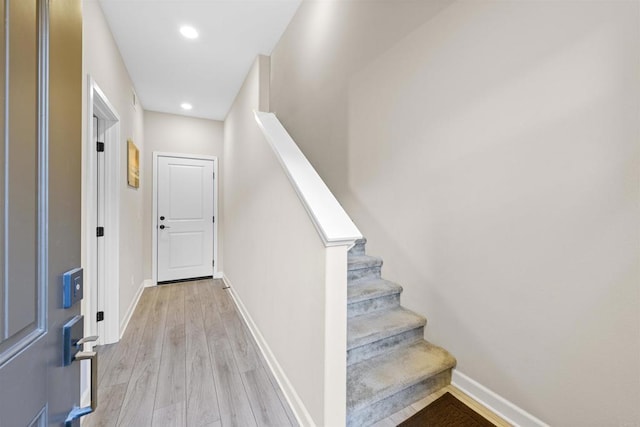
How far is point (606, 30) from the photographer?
108 cm

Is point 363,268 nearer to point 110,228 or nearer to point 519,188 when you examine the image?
point 519,188

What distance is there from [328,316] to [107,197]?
7.64 ft

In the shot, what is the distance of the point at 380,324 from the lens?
177cm

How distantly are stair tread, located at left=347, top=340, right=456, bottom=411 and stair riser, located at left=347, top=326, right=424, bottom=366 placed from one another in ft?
0.09

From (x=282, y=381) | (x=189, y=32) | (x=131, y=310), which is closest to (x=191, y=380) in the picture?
(x=282, y=381)

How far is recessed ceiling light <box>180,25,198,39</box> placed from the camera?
106 inches

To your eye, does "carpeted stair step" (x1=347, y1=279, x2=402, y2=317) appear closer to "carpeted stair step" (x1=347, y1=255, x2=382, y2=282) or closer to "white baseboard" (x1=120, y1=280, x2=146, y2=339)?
"carpeted stair step" (x1=347, y1=255, x2=382, y2=282)

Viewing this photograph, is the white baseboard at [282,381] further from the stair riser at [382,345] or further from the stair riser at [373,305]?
the stair riser at [373,305]

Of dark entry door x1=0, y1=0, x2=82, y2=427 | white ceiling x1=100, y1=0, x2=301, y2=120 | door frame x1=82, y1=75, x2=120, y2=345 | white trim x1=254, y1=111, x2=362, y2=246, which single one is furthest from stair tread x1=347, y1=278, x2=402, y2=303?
white ceiling x1=100, y1=0, x2=301, y2=120

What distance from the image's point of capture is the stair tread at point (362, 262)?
83.2 inches

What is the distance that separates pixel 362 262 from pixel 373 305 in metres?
0.35

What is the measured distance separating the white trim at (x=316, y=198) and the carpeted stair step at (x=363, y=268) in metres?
0.84

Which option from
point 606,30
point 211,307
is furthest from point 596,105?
point 211,307

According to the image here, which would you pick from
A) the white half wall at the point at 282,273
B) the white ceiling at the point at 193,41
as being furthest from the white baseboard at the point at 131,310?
the white ceiling at the point at 193,41
